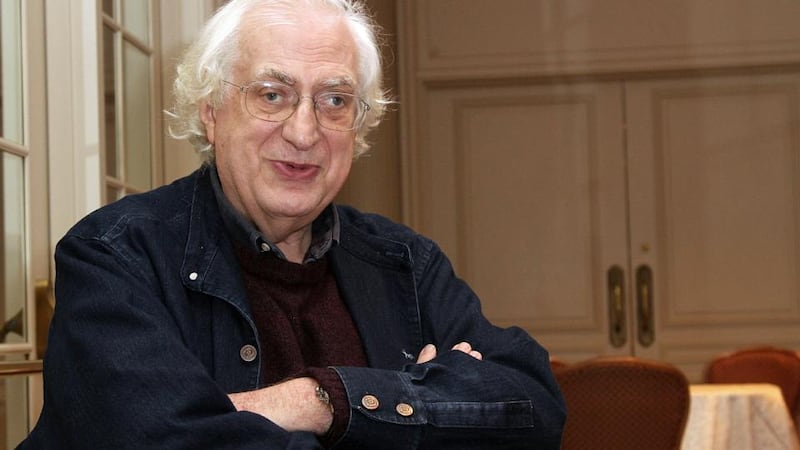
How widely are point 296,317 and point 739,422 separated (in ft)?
7.69

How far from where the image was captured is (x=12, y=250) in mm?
2680

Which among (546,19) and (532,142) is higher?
(546,19)

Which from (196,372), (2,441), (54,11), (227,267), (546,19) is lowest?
(2,441)

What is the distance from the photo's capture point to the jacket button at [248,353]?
1532 mm

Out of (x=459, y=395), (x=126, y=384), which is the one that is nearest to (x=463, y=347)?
(x=459, y=395)

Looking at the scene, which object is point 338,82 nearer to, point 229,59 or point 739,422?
point 229,59

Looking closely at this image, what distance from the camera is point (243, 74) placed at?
1.63m

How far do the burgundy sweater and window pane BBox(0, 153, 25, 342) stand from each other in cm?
120

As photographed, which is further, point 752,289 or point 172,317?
point 752,289

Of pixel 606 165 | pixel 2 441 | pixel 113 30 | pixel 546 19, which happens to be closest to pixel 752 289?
pixel 606 165

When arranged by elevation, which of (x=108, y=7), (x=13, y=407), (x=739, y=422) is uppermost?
(x=108, y=7)

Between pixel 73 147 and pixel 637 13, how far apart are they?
4.44m

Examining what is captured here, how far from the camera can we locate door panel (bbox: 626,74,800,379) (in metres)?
6.72

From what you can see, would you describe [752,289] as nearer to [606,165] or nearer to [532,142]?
[606,165]
